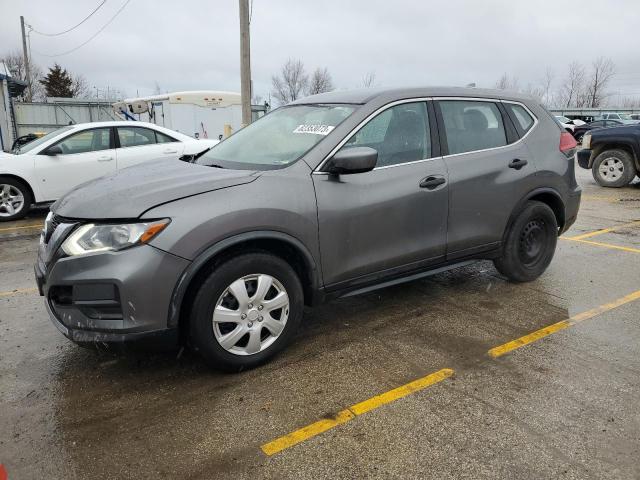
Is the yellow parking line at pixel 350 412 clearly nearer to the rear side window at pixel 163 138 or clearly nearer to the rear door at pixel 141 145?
the rear door at pixel 141 145

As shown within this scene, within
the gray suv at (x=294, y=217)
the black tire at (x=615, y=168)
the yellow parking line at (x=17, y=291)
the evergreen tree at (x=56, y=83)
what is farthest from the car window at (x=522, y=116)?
the evergreen tree at (x=56, y=83)

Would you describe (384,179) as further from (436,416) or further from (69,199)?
(69,199)

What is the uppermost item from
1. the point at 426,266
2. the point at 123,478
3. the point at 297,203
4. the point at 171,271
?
the point at 297,203

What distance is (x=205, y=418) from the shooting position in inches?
107

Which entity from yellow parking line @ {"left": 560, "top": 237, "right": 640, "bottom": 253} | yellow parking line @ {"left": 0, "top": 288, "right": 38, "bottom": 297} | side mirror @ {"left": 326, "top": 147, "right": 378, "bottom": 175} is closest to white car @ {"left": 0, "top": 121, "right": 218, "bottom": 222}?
yellow parking line @ {"left": 0, "top": 288, "right": 38, "bottom": 297}

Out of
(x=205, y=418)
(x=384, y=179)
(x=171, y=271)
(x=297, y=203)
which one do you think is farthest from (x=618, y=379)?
(x=171, y=271)

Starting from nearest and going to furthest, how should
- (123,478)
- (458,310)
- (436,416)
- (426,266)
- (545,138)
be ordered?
(123,478)
(436,416)
(426,266)
(458,310)
(545,138)

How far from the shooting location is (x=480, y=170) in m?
4.04

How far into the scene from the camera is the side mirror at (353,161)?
125 inches

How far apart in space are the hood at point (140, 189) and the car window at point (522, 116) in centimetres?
257

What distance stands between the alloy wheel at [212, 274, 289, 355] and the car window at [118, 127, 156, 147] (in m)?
6.80

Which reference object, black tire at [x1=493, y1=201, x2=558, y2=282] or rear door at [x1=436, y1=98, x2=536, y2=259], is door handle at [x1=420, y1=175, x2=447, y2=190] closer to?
rear door at [x1=436, y1=98, x2=536, y2=259]

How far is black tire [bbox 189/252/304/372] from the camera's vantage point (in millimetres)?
2855

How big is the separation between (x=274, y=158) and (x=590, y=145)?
407 inches
